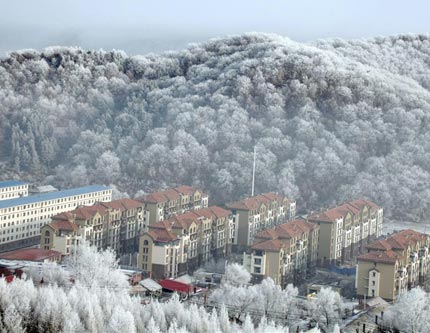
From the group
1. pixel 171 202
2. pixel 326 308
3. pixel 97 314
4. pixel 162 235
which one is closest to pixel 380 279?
pixel 326 308

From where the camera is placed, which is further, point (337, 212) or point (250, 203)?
point (250, 203)

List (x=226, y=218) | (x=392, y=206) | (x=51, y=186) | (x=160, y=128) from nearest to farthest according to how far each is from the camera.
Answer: (x=226, y=218)
(x=392, y=206)
(x=51, y=186)
(x=160, y=128)

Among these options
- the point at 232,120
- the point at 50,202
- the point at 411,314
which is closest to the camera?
the point at 411,314

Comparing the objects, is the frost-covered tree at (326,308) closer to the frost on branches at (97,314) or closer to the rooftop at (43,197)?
the frost on branches at (97,314)

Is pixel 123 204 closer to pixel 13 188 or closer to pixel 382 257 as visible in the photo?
pixel 13 188

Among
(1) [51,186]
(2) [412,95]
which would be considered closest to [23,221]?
(1) [51,186]

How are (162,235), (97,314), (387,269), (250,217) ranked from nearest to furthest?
1. (97,314)
2. (387,269)
3. (162,235)
4. (250,217)

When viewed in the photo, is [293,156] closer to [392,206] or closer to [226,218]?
[392,206]
